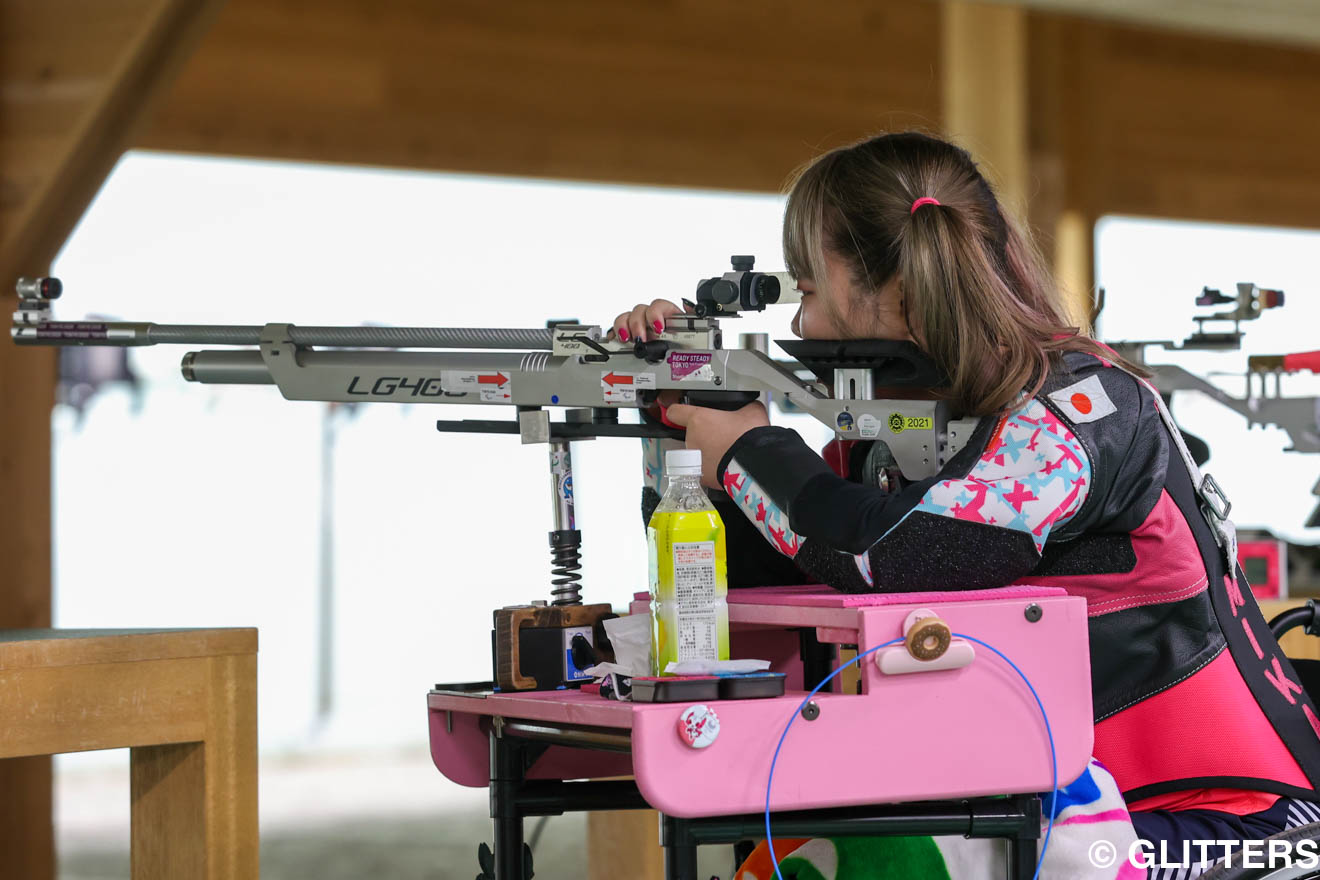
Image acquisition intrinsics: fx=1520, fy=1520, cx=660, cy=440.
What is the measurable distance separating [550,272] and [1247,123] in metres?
2.93

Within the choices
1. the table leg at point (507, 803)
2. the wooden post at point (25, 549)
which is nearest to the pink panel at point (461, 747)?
the table leg at point (507, 803)

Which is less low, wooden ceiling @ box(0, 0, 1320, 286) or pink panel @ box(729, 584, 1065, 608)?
wooden ceiling @ box(0, 0, 1320, 286)

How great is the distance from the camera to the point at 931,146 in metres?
1.56

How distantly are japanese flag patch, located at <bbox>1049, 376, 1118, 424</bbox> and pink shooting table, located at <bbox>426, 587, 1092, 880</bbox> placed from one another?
0.64ft

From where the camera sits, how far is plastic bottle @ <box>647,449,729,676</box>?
4.18ft

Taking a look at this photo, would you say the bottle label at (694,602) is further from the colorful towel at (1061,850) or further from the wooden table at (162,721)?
the wooden table at (162,721)

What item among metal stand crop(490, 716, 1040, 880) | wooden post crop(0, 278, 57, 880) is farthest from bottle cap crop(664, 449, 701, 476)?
wooden post crop(0, 278, 57, 880)

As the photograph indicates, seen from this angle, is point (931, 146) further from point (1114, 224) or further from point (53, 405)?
point (1114, 224)

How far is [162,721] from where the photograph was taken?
5.42ft

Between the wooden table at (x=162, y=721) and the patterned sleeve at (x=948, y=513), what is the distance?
2.31 ft

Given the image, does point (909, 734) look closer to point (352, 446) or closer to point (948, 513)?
point (948, 513)

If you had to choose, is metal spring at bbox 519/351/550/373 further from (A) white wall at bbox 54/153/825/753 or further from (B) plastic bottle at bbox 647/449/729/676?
(A) white wall at bbox 54/153/825/753

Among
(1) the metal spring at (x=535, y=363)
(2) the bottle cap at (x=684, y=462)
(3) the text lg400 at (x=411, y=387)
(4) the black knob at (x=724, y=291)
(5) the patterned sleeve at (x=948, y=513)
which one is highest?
(4) the black knob at (x=724, y=291)

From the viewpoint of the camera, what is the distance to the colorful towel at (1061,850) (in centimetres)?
127
